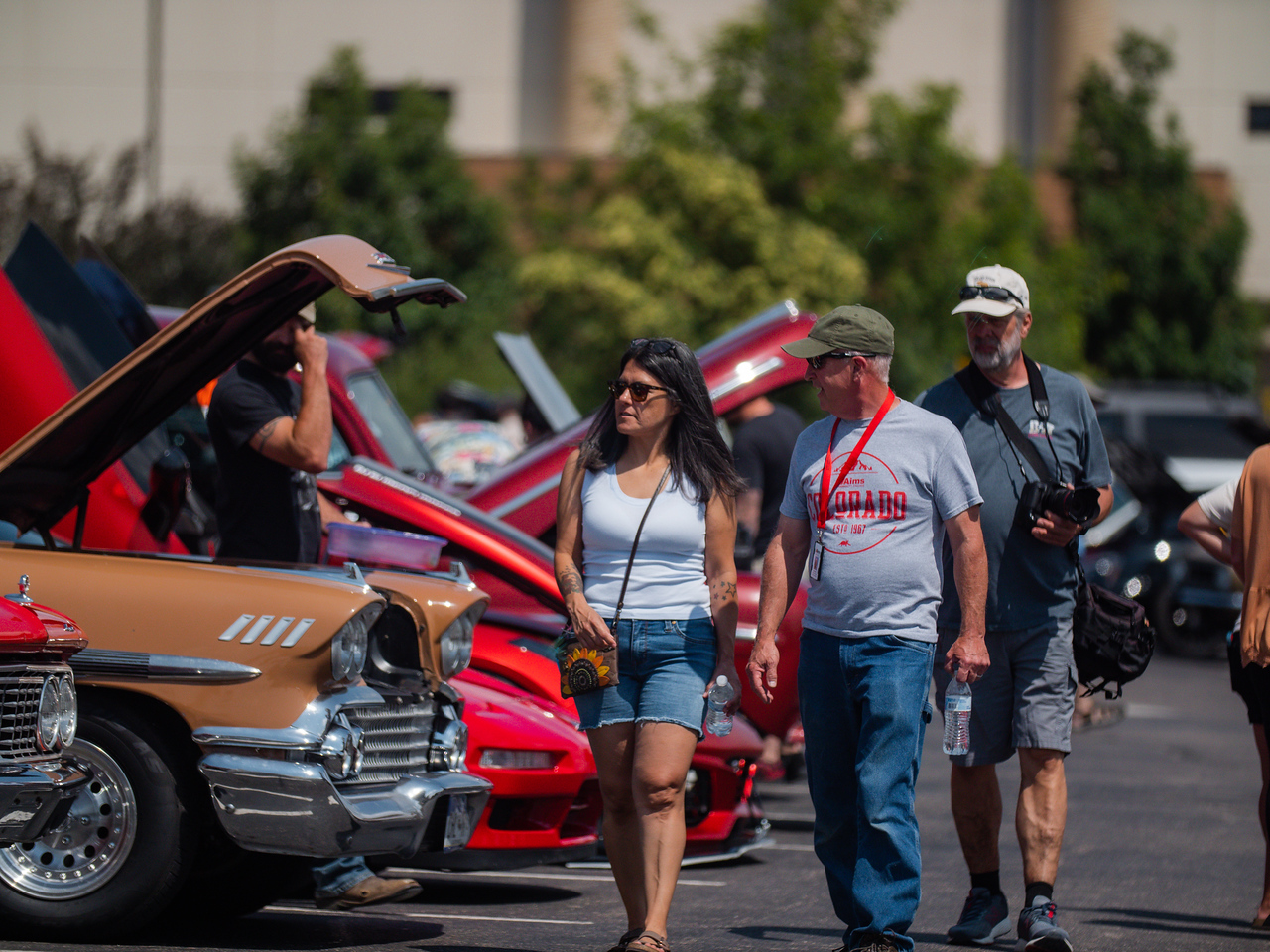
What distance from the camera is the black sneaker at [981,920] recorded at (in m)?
5.45

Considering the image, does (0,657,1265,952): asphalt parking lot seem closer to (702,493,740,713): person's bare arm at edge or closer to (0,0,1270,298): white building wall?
(702,493,740,713): person's bare arm at edge

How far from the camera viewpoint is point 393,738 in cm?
515

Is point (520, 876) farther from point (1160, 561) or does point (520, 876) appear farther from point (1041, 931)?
point (1160, 561)

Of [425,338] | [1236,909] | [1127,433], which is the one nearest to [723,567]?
[1236,909]

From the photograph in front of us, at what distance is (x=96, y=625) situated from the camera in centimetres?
494

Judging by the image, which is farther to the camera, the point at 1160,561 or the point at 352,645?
the point at 1160,561

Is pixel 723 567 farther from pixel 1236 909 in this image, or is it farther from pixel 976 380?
pixel 1236 909

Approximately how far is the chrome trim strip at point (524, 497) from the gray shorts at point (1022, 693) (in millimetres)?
2287

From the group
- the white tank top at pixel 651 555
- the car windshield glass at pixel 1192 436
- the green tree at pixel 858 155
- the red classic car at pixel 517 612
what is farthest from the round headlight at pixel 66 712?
the green tree at pixel 858 155

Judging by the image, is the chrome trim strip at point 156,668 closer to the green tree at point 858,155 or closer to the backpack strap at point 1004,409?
the backpack strap at point 1004,409

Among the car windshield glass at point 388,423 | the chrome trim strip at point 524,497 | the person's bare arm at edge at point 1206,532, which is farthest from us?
the car windshield glass at point 388,423

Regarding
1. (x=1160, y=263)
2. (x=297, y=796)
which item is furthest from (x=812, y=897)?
(x=1160, y=263)

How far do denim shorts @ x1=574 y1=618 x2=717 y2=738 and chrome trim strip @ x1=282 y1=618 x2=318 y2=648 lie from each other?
0.80 metres

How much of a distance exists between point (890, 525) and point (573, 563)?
925 millimetres
